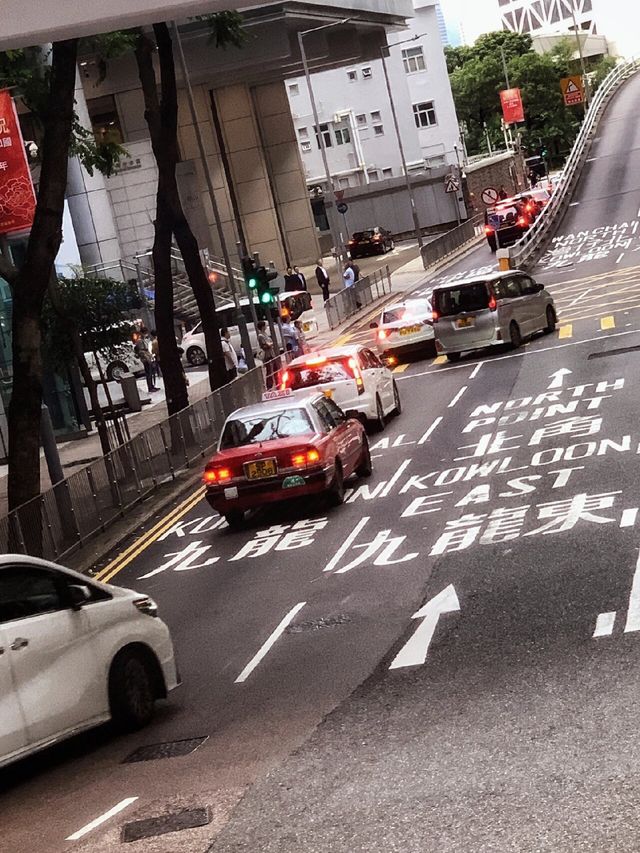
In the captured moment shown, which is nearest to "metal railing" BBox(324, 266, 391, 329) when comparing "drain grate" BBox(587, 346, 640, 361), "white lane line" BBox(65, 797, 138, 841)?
"drain grate" BBox(587, 346, 640, 361)

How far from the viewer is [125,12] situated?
11594mm

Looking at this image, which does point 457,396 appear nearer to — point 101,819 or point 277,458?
point 277,458

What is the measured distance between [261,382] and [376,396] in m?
7.42

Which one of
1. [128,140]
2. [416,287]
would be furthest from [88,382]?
[128,140]

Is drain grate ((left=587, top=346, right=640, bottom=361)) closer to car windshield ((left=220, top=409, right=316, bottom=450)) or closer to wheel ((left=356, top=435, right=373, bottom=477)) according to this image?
wheel ((left=356, top=435, right=373, bottom=477))

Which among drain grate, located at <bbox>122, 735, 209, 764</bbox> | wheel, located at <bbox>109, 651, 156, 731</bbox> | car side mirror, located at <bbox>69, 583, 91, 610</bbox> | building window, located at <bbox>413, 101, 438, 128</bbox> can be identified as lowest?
drain grate, located at <bbox>122, 735, 209, 764</bbox>

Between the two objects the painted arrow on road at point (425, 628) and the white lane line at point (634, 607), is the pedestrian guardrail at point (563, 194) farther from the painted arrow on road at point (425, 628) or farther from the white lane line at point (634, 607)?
the white lane line at point (634, 607)

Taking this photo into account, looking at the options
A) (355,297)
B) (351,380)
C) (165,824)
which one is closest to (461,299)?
(351,380)

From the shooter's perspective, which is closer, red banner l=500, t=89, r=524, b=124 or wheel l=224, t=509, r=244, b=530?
wheel l=224, t=509, r=244, b=530

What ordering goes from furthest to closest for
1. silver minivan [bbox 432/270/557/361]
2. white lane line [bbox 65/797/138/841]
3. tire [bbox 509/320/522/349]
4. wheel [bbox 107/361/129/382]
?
wheel [bbox 107/361/129/382] → tire [bbox 509/320/522/349] → silver minivan [bbox 432/270/557/361] → white lane line [bbox 65/797/138/841]

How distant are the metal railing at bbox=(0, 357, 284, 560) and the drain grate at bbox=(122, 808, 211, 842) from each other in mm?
11176

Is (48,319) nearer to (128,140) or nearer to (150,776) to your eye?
(150,776)

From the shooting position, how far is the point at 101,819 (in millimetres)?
9469

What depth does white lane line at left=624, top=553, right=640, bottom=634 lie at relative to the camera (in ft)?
39.0
